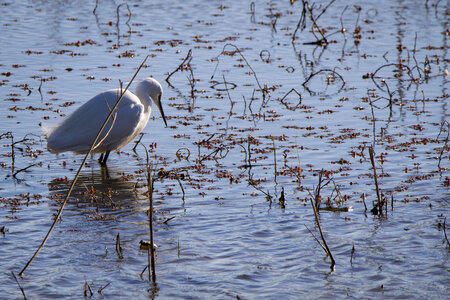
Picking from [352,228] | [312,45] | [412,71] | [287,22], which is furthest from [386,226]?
[287,22]

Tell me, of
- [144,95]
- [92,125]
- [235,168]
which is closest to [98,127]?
[92,125]

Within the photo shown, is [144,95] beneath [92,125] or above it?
above

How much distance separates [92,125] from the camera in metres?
7.41

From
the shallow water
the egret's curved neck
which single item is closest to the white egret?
the shallow water

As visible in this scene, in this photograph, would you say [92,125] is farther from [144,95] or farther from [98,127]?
[144,95]

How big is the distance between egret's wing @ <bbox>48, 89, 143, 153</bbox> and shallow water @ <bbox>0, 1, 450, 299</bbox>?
0.29m

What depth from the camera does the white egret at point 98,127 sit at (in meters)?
7.33

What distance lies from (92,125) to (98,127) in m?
0.08

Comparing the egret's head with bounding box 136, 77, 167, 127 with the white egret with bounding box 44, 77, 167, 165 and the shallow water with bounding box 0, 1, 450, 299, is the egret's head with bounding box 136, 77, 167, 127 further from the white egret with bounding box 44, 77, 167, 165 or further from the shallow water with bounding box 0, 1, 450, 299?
the shallow water with bounding box 0, 1, 450, 299

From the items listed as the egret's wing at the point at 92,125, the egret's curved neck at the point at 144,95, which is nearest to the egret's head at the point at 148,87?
the egret's curved neck at the point at 144,95

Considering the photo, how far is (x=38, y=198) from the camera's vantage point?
6.40 metres

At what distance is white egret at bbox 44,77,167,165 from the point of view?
24.0ft

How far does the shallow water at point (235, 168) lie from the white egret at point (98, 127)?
0.89 feet

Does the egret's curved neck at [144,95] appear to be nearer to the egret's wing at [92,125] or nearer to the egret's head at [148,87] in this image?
the egret's head at [148,87]
